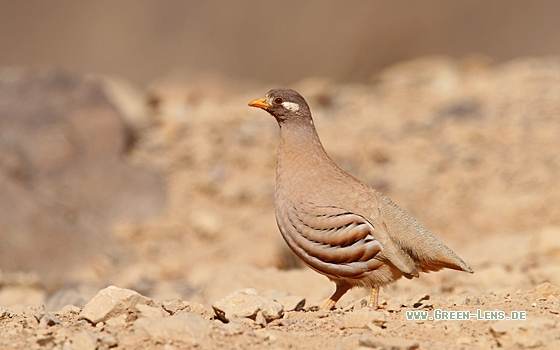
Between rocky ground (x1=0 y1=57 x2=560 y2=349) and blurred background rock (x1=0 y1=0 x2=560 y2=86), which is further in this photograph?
blurred background rock (x1=0 y1=0 x2=560 y2=86)

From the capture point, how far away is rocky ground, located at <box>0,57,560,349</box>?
10984mm

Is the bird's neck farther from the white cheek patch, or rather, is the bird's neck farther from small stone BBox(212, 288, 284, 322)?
small stone BBox(212, 288, 284, 322)

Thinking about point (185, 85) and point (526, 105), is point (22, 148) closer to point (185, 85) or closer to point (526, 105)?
point (185, 85)

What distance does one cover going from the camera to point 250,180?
15766mm

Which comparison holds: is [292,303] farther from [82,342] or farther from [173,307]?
[82,342]

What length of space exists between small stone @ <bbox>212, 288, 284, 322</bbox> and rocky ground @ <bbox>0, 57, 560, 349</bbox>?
1304mm

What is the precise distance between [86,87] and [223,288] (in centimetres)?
815

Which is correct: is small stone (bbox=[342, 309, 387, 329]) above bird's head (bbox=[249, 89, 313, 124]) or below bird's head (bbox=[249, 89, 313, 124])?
below

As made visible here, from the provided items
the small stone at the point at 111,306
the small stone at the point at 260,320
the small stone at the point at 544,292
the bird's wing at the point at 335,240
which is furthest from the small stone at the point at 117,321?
the small stone at the point at 544,292

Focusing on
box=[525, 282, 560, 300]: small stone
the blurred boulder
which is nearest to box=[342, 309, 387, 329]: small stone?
box=[525, 282, 560, 300]: small stone

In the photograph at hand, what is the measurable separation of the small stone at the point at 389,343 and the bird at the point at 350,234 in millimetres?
1691

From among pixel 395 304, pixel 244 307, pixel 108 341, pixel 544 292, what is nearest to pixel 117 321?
pixel 108 341

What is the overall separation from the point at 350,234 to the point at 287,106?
1564mm

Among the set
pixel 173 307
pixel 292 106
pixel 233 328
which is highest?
pixel 292 106
